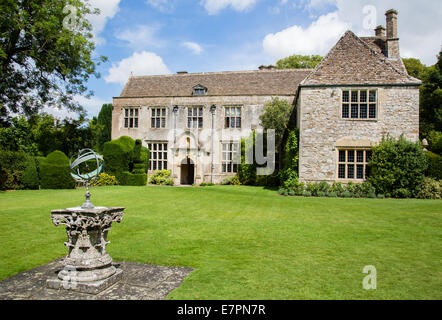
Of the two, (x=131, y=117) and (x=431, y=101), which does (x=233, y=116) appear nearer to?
(x=131, y=117)

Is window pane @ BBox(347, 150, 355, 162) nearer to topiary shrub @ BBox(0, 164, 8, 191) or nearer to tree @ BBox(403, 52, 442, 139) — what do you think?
tree @ BBox(403, 52, 442, 139)

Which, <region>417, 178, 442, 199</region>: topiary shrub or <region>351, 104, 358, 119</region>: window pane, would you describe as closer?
<region>417, 178, 442, 199</region>: topiary shrub

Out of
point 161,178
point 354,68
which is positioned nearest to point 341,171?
point 354,68

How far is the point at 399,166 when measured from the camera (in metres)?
16.2

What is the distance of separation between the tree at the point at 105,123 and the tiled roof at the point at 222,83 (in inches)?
447

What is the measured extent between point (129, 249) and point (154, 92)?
25.1m

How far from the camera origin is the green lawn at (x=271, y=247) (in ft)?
14.3

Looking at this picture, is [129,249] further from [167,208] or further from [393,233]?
[393,233]

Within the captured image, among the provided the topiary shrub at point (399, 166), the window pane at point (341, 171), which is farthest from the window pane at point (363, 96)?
the window pane at point (341, 171)

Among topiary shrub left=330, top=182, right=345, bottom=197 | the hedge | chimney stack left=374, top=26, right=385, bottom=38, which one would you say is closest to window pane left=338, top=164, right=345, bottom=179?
topiary shrub left=330, top=182, right=345, bottom=197

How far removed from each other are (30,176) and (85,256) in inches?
715

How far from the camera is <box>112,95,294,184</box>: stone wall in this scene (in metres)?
26.6

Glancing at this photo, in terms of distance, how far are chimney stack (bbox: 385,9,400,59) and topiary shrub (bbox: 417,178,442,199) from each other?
26.3 ft
